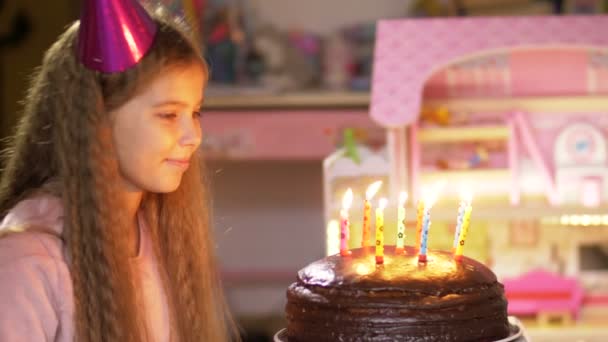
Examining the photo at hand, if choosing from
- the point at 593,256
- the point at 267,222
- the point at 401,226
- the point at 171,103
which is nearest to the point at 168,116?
the point at 171,103

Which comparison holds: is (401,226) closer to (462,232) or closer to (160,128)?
(462,232)

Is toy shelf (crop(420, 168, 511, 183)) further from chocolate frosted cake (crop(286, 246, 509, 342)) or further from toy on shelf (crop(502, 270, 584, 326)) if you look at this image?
chocolate frosted cake (crop(286, 246, 509, 342))

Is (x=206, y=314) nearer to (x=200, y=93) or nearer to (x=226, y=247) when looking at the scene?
(x=200, y=93)

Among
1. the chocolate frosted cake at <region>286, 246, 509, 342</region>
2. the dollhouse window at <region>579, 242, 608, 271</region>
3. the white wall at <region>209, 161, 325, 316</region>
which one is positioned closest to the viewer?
the chocolate frosted cake at <region>286, 246, 509, 342</region>

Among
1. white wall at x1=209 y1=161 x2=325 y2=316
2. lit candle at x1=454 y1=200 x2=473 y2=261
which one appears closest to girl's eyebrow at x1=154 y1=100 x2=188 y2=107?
lit candle at x1=454 y1=200 x2=473 y2=261

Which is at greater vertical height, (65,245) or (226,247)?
(65,245)

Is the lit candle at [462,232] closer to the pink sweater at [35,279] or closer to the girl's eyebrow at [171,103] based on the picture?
the girl's eyebrow at [171,103]

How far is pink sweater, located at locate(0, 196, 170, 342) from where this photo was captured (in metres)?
1.52

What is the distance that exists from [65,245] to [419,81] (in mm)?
1178

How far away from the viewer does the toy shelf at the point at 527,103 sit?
2799 millimetres

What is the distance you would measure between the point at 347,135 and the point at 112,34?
1287 millimetres

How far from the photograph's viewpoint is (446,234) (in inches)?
112

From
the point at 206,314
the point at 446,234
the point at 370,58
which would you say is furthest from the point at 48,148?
the point at 370,58

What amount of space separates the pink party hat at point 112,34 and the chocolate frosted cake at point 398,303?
395mm
